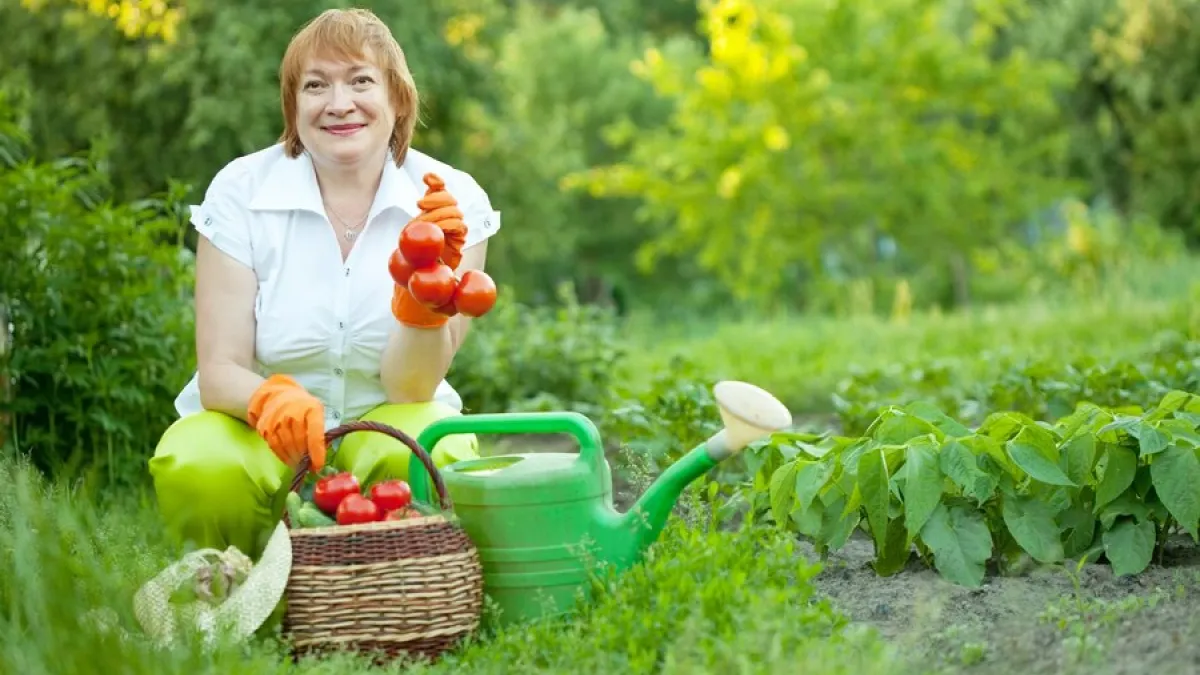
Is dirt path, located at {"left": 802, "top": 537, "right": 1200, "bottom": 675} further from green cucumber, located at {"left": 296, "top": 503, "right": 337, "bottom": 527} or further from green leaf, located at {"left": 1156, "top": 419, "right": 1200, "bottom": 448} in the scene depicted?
green cucumber, located at {"left": 296, "top": 503, "right": 337, "bottom": 527}

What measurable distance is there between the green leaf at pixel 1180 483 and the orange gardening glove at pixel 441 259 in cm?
143

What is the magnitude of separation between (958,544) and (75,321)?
2.64m

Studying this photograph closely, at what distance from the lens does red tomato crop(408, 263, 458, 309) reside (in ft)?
9.17

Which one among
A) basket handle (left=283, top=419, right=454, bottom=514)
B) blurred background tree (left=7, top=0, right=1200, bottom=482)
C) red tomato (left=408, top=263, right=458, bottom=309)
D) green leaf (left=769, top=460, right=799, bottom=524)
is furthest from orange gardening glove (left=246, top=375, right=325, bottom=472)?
blurred background tree (left=7, top=0, right=1200, bottom=482)

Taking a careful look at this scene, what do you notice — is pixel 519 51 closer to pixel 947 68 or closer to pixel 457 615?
pixel 947 68

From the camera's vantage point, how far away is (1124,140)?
1565 cm

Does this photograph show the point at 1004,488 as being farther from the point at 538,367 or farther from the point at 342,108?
the point at 538,367

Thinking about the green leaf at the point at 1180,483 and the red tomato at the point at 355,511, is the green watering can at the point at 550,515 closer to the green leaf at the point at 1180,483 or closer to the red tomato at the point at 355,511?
→ the red tomato at the point at 355,511

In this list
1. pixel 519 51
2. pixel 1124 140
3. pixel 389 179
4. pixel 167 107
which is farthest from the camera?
pixel 519 51

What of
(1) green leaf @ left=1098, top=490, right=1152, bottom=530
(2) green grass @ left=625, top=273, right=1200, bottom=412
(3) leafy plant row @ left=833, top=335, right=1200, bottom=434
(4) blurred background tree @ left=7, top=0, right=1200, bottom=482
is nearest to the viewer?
(1) green leaf @ left=1098, top=490, right=1152, bottom=530

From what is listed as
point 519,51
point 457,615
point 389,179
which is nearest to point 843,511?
point 457,615

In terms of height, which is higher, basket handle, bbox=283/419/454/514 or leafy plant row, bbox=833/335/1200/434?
basket handle, bbox=283/419/454/514

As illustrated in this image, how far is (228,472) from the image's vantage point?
2.97 metres

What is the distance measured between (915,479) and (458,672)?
981mm
